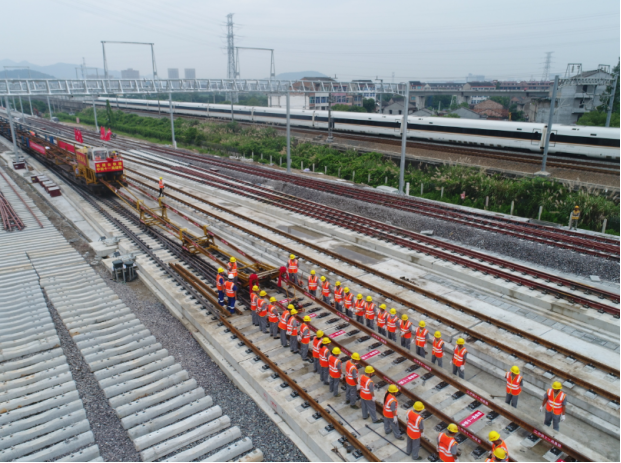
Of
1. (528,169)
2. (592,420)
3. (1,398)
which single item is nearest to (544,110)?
(528,169)

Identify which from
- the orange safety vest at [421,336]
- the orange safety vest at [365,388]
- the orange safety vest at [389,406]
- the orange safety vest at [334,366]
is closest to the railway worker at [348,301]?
the orange safety vest at [421,336]

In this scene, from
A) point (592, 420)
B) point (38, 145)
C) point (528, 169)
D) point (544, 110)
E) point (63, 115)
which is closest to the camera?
point (592, 420)

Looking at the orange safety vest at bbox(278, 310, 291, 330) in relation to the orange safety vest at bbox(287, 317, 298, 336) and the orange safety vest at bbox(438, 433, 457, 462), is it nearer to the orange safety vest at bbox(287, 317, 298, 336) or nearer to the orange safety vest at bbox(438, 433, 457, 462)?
the orange safety vest at bbox(287, 317, 298, 336)

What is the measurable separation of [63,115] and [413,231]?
86.3m

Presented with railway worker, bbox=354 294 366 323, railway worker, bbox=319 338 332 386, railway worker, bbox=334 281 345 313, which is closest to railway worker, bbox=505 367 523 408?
railway worker, bbox=319 338 332 386

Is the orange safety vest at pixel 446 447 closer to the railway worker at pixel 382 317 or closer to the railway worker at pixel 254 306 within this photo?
the railway worker at pixel 382 317

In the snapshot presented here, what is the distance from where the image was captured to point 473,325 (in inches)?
416

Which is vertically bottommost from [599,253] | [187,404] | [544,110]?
[187,404]

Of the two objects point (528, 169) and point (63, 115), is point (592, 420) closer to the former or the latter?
point (528, 169)

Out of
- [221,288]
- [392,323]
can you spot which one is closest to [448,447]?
[392,323]

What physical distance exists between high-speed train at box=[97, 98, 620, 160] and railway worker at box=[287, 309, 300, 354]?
68.5 ft

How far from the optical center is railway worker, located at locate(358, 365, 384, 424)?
7398mm

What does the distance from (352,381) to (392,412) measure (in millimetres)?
988

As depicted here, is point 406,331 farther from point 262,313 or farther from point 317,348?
point 262,313
